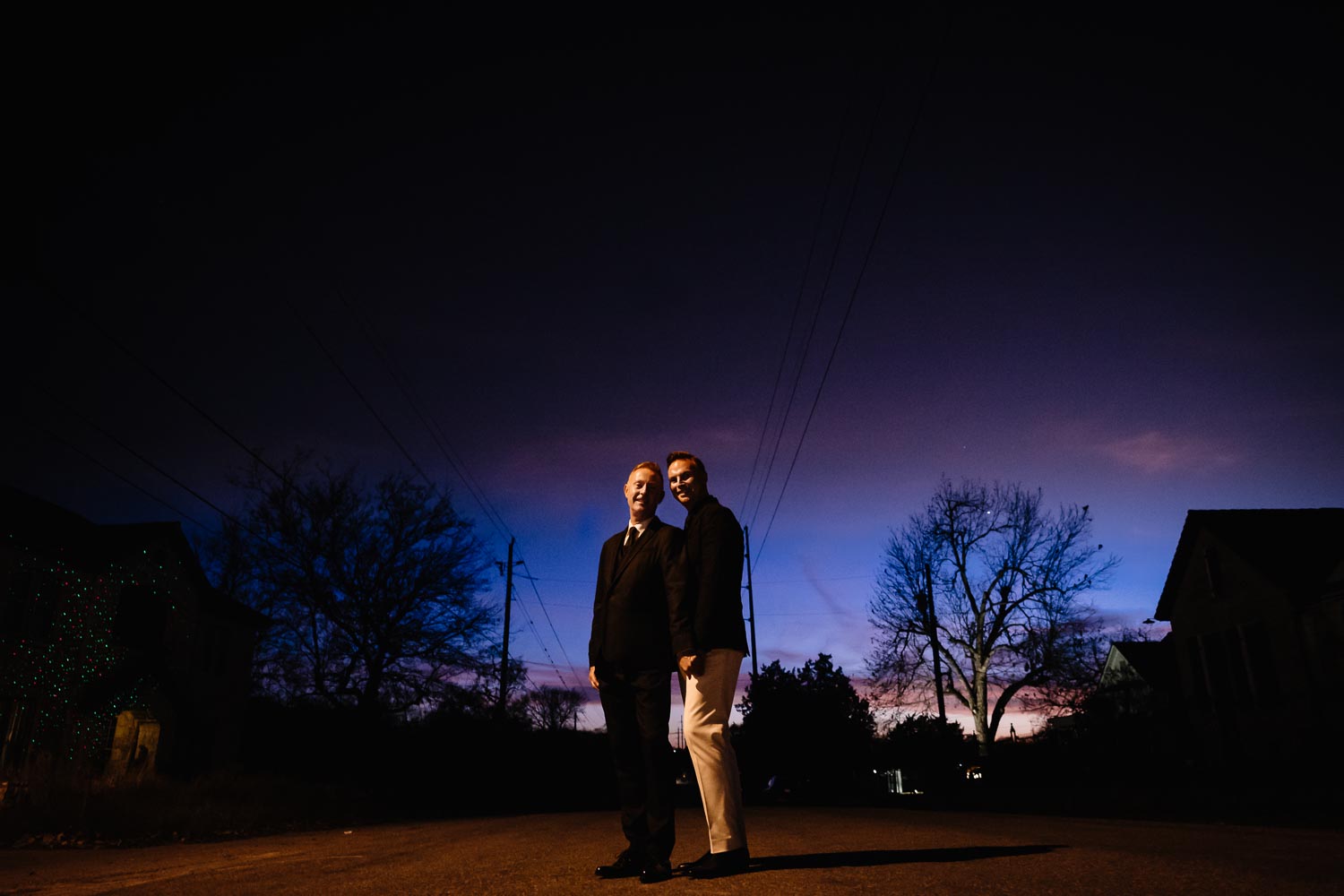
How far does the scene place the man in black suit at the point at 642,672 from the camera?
3.72 m

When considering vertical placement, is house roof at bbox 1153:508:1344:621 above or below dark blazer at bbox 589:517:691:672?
above

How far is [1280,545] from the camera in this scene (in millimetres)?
23500

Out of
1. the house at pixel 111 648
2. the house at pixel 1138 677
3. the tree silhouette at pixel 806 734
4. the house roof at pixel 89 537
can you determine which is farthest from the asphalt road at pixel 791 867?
the tree silhouette at pixel 806 734

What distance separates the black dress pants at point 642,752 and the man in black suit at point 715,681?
0.14m

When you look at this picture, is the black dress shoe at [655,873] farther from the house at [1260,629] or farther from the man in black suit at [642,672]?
the house at [1260,629]

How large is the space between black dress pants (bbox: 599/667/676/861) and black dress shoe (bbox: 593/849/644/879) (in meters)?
0.04

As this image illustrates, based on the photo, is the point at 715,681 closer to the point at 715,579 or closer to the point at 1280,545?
the point at 715,579

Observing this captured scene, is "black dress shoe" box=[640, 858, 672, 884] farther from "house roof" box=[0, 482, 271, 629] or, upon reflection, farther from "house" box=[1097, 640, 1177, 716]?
"house" box=[1097, 640, 1177, 716]

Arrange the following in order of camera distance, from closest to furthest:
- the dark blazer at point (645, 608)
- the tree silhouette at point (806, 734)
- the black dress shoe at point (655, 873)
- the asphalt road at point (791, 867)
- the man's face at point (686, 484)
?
the asphalt road at point (791, 867) → the black dress shoe at point (655, 873) → the dark blazer at point (645, 608) → the man's face at point (686, 484) → the tree silhouette at point (806, 734)

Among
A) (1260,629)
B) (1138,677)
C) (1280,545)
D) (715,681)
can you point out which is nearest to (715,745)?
(715,681)

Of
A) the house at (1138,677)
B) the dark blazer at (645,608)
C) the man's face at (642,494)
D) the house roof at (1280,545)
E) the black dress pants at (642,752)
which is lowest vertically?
the black dress pants at (642,752)

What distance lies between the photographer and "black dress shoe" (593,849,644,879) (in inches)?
144

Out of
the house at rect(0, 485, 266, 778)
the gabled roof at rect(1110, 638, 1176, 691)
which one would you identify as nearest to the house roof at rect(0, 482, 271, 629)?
the house at rect(0, 485, 266, 778)

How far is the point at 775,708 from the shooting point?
50.5 metres
